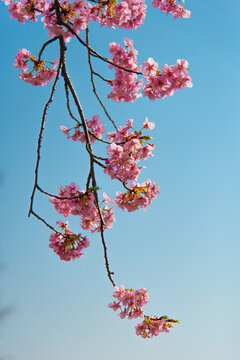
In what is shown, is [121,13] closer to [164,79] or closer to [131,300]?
Result: [164,79]

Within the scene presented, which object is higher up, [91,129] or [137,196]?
[91,129]

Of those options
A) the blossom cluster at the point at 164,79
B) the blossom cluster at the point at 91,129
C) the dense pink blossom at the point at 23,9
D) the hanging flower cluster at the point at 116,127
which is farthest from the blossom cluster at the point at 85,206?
the dense pink blossom at the point at 23,9

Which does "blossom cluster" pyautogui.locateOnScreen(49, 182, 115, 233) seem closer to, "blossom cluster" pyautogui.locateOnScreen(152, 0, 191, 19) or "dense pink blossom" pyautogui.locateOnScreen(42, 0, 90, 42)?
"dense pink blossom" pyautogui.locateOnScreen(42, 0, 90, 42)

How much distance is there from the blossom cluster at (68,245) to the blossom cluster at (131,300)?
0.97 m

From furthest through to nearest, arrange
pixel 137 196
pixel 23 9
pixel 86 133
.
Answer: pixel 23 9, pixel 137 196, pixel 86 133

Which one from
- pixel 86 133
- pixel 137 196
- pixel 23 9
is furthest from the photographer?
pixel 23 9

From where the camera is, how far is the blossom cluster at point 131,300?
548 centimetres

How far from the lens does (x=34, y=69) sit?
5.58 meters

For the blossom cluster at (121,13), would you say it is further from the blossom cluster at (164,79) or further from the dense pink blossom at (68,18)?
the blossom cluster at (164,79)

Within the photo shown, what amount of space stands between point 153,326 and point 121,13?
4.24m

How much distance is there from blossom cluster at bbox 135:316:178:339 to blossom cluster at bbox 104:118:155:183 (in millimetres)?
2001

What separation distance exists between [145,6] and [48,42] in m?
1.95

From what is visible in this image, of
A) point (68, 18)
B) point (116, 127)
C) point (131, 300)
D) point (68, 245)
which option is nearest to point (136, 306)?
point (131, 300)

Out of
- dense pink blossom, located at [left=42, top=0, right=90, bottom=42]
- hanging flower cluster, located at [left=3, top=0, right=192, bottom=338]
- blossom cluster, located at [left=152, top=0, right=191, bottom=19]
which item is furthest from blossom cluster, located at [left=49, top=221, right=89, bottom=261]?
blossom cluster, located at [left=152, top=0, right=191, bottom=19]
